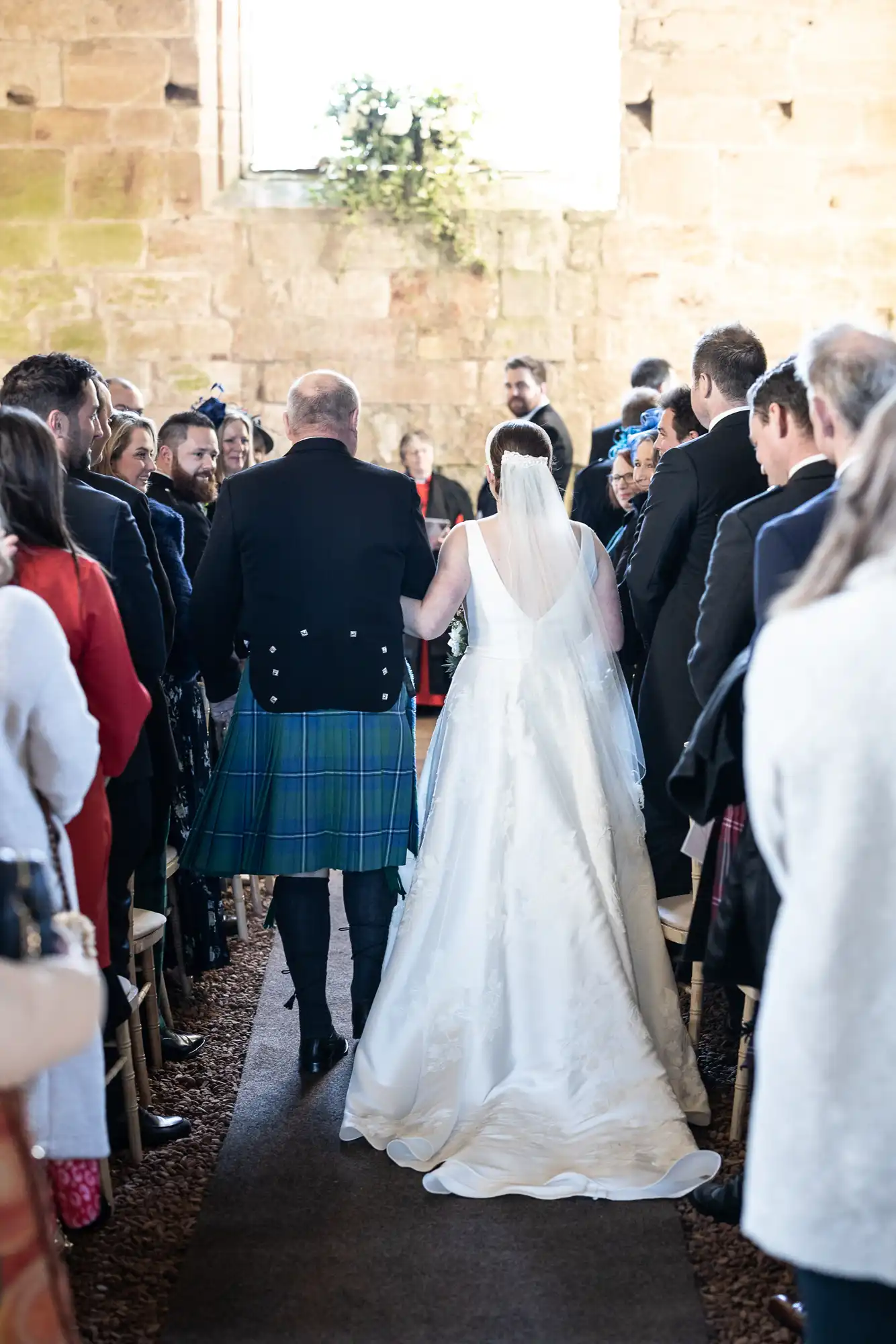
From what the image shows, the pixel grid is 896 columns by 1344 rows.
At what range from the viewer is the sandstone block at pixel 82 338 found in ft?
28.7

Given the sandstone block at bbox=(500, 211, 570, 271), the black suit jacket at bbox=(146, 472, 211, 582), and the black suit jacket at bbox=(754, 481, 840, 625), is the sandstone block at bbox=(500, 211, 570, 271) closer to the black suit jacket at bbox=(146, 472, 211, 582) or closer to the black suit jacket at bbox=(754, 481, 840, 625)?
the black suit jacket at bbox=(146, 472, 211, 582)

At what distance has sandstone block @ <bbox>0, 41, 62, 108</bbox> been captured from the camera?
849 cm

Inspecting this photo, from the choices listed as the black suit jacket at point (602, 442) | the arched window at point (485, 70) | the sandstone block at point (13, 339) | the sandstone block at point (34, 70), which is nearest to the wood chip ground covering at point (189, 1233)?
the black suit jacket at point (602, 442)

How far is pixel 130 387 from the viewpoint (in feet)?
21.2

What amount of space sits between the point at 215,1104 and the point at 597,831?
3.85 feet

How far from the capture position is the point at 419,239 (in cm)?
870

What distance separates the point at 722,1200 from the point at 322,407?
2116 millimetres

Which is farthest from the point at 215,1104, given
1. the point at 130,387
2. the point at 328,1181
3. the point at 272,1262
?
the point at 130,387

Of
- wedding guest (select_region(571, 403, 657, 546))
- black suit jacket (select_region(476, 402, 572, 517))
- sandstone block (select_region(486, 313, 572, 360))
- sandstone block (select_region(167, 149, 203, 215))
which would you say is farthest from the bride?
sandstone block (select_region(167, 149, 203, 215))

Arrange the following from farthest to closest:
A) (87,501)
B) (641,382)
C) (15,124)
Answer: (15,124) < (641,382) < (87,501)

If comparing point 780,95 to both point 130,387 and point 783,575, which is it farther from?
point 783,575

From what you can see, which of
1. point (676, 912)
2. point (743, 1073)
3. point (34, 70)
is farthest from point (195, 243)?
point (743, 1073)

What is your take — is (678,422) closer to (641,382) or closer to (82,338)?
(641,382)

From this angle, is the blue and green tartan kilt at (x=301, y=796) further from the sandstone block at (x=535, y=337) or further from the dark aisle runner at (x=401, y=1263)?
the sandstone block at (x=535, y=337)
